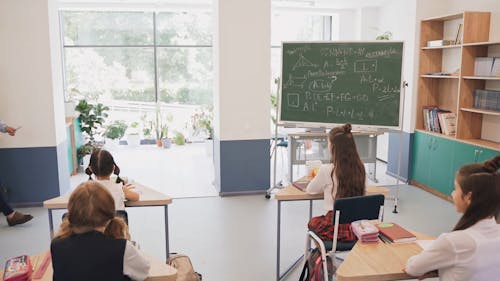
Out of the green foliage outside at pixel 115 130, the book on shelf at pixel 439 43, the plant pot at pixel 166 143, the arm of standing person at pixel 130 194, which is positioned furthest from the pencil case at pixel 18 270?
the green foliage outside at pixel 115 130

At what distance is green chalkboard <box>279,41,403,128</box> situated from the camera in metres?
5.05

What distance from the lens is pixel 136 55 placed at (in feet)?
30.8

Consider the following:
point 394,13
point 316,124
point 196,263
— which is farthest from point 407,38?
point 196,263

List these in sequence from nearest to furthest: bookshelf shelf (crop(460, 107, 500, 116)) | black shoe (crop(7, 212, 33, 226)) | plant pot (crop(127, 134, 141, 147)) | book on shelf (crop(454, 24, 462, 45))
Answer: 1. black shoe (crop(7, 212, 33, 226))
2. bookshelf shelf (crop(460, 107, 500, 116))
3. book on shelf (crop(454, 24, 462, 45))
4. plant pot (crop(127, 134, 141, 147))

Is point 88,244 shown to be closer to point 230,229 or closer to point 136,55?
point 230,229

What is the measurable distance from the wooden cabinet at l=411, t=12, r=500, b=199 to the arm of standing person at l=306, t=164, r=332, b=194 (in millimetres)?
2622

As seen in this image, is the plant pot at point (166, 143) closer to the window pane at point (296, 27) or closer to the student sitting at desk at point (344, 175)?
the window pane at point (296, 27)

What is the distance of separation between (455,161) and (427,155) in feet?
1.90

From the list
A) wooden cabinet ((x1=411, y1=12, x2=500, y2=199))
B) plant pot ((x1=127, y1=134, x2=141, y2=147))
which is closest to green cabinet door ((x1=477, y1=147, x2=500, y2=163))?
wooden cabinet ((x1=411, y1=12, x2=500, y2=199))

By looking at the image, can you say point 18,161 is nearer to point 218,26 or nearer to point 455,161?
point 218,26

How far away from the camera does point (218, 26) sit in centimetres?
554

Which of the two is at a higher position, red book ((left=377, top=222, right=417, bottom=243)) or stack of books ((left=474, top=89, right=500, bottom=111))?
stack of books ((left=474, top=89, right=500, bottom=111))

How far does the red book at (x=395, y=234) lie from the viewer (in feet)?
8.02

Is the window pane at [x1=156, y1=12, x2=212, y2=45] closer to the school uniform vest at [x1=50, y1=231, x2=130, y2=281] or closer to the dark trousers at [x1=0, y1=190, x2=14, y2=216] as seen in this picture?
the dark trousers at [x1=0, y1=190, x2=14, y2=216]
